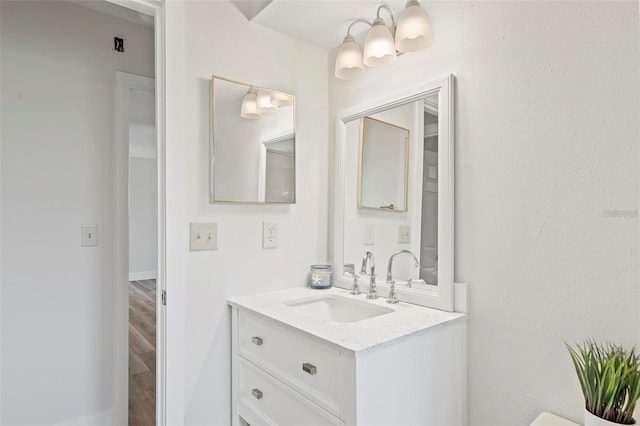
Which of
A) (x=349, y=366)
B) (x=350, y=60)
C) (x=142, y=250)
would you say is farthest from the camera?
(x=142, y=250)

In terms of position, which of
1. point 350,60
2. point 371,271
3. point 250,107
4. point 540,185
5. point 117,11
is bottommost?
point 371,271

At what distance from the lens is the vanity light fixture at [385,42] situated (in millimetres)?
1396

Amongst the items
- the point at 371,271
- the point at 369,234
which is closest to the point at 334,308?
the point at 371,271

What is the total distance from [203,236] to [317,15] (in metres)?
1.12

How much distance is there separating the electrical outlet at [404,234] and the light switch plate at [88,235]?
1.62m

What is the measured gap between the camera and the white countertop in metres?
1.11

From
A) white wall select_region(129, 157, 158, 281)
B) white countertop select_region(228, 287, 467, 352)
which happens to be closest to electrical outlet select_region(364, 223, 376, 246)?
white countertop select_region(228, 287, 467, 352)

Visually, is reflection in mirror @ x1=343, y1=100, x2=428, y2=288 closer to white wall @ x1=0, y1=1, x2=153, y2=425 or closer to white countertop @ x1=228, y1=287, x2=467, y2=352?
white countertop @ x1=228, y1=287, x2=467, y2=352

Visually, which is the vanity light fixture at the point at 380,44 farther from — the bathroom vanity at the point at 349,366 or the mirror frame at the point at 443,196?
the bathroom vanity at the point at 349,366

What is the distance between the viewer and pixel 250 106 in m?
1.67

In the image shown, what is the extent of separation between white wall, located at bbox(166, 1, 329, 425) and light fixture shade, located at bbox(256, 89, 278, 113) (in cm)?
7

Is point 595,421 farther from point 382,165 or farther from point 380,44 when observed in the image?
point 380,44

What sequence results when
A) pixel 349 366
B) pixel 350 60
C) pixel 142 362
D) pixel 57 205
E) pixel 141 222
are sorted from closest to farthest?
pixel 349 366
pixel 350 60
pixel 57 205
pixel 142 362
pixel 141 222

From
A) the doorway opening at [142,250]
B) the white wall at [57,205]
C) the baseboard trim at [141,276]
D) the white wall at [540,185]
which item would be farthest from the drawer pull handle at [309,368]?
the baseboard trim at [141,276]
